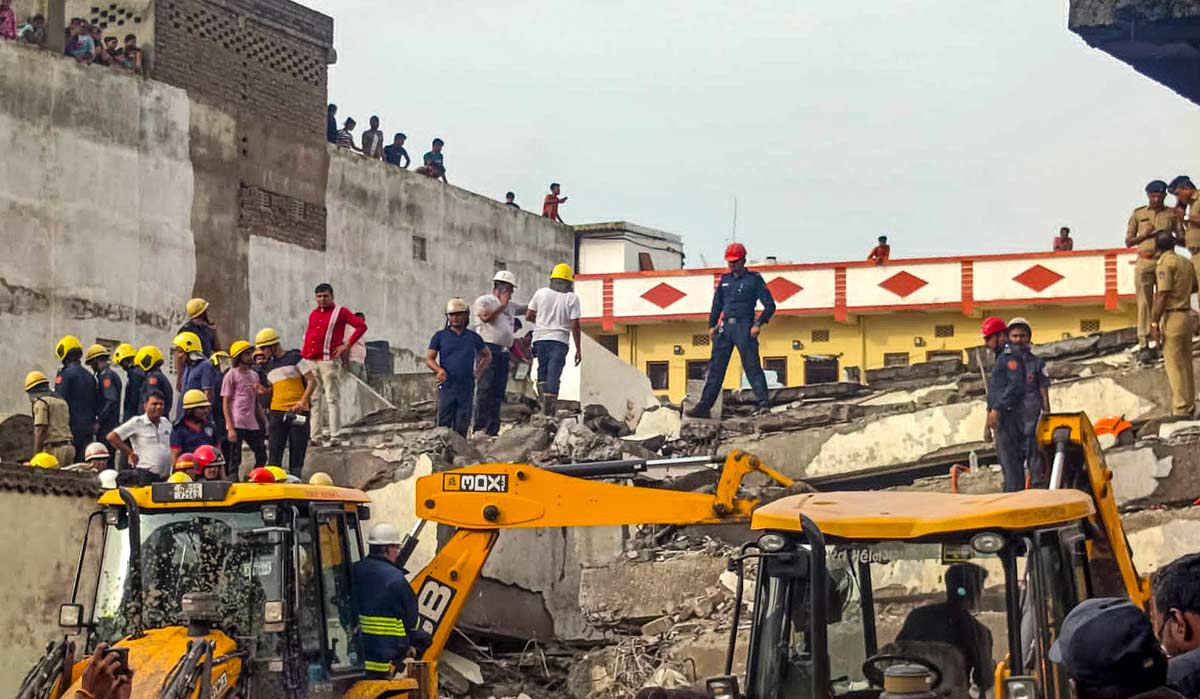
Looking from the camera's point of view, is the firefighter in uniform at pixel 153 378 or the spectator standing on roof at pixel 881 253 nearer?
the firefighter in uniform at pixel 153 378

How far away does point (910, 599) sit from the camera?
8.21 meters

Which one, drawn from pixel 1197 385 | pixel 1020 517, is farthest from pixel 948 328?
pixel 1020 517

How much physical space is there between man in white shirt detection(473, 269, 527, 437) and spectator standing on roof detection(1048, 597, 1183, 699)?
47.6 feet

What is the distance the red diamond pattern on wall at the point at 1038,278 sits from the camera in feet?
127

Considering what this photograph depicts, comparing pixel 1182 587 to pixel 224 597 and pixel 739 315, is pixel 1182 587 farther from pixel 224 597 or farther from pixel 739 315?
pixel 739 315

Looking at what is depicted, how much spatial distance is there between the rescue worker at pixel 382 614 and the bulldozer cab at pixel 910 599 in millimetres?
3982

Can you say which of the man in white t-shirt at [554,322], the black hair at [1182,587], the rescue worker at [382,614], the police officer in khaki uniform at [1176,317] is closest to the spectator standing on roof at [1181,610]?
the black hair at [1182,587]

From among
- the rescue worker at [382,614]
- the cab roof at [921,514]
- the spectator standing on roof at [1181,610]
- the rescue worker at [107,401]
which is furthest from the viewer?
the rescue worker at [107,401]

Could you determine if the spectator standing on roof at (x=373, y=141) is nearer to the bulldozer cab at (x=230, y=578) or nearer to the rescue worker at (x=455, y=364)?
the rescue worker at (x=455, y=364)

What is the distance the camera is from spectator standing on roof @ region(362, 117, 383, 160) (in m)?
36.7

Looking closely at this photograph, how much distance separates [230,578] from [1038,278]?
3021cm

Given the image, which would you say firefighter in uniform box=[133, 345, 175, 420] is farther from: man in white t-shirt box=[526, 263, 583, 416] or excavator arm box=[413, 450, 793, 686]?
excavator arm box=[413, 450, 793, 686]

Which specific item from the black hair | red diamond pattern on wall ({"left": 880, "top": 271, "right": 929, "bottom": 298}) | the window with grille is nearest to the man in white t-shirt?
the black hair

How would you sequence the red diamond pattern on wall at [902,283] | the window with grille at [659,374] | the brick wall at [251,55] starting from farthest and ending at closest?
the window with grille at [659,374] → the red diamond pattern on wall at [902,283] → the brick wall at [251,55]
